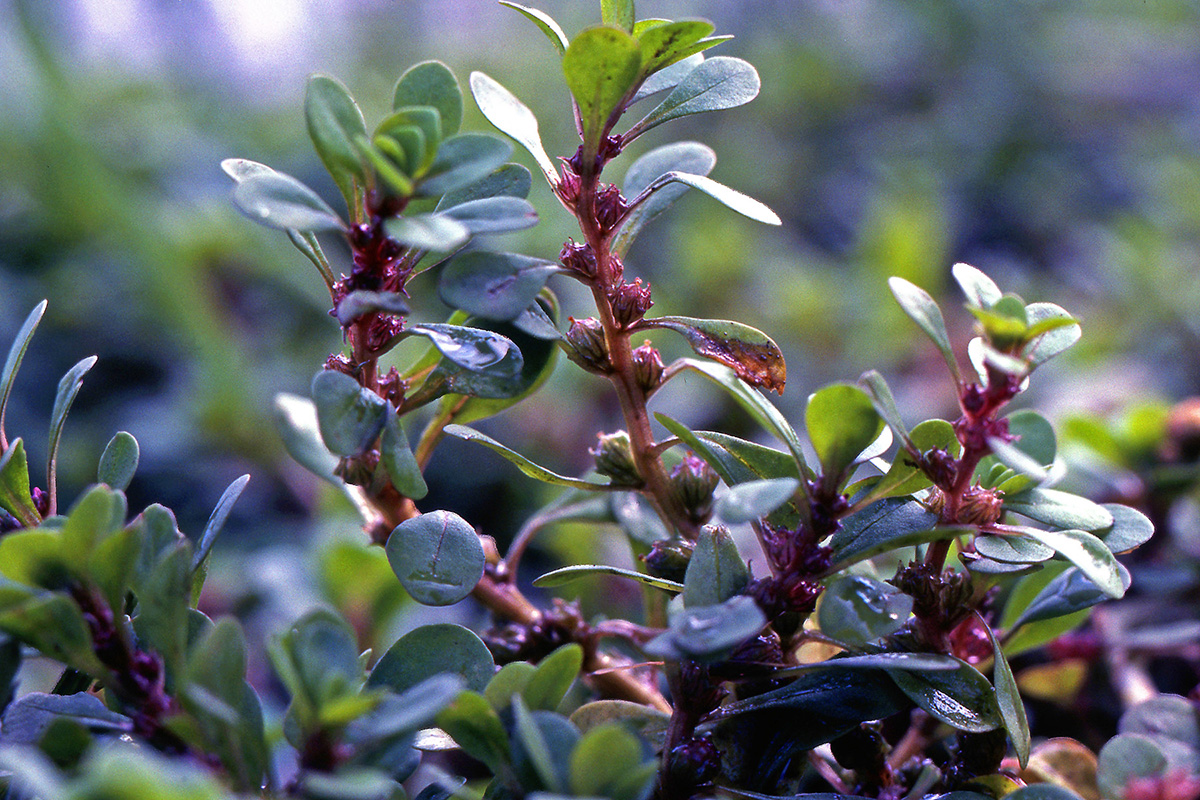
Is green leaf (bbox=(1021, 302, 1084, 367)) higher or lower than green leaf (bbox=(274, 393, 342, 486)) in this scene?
higher

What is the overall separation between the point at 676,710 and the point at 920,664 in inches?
4.8

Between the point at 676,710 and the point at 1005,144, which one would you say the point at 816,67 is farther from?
the point at 676,710

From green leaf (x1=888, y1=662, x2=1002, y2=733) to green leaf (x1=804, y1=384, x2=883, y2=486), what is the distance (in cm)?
11

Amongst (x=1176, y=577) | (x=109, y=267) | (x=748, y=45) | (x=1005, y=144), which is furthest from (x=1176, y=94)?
(x=109, y=267)

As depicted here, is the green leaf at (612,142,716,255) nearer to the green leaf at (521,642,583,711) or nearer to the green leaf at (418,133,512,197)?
the green leaf at (418,133,512,197)

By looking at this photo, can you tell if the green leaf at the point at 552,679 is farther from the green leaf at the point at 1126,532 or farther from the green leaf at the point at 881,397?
the green leaf at the point at 1126,532

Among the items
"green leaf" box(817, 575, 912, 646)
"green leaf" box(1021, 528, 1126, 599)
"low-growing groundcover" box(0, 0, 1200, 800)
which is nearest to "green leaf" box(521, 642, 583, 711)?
"low-growing groundcover" box(0, 0, 1200, 800)

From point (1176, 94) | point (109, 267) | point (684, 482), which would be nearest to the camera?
point (684, 482)

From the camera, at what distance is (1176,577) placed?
779 millimetres

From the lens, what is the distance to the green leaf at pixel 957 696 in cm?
41

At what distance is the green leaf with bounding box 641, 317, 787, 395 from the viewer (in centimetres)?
46

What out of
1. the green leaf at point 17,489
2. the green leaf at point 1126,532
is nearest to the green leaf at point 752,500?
the green leaf at point 1126,532

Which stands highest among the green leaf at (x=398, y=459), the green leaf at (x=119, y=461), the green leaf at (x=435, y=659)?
the green leaf at (x=398, y=459)

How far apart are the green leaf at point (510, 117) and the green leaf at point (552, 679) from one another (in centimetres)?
23
